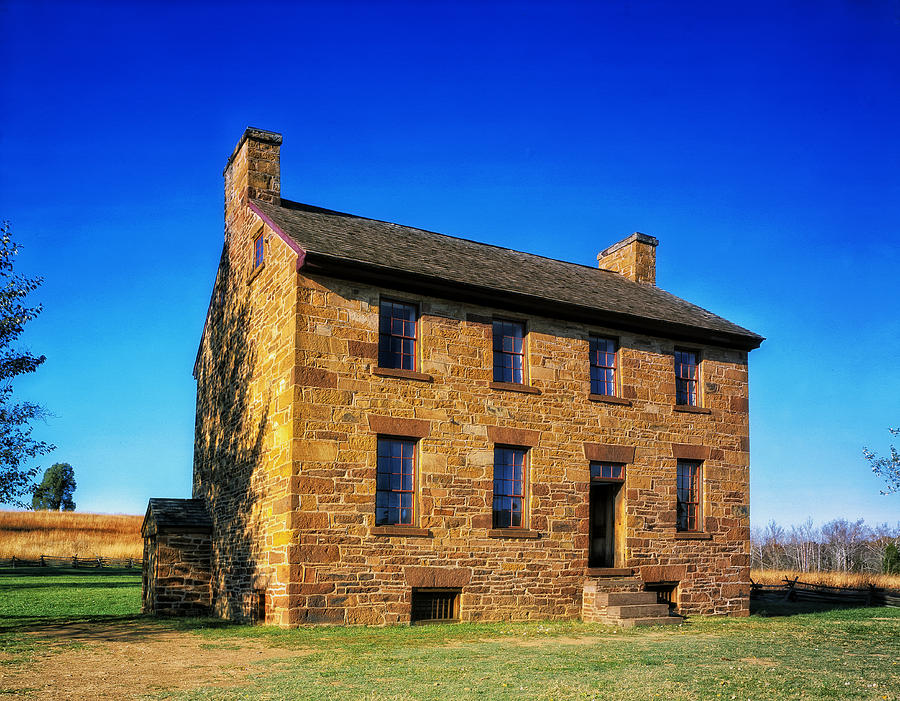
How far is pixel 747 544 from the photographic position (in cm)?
2073

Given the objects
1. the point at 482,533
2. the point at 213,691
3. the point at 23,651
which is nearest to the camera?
the point at 213,691

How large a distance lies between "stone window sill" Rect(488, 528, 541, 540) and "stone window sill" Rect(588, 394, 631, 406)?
3337 millimetres

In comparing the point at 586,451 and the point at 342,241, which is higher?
the point at 342,241

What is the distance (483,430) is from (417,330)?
96.9 inches

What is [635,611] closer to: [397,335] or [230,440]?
[397,335]

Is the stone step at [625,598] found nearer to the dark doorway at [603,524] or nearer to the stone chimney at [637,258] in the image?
the dark doorway at [603,524]

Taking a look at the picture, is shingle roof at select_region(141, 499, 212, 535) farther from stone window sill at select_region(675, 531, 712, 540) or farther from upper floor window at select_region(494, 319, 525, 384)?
stone window sill at select_region(675, 531, 712, 540)

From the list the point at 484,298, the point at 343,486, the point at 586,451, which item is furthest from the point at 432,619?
the point at 484,298

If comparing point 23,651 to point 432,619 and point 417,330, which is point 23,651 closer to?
point 432,619

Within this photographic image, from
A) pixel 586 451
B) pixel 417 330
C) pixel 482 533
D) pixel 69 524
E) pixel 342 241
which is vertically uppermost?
pixel 342 241

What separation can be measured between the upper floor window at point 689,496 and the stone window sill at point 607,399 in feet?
7.64

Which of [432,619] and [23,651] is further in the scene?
[432,619]

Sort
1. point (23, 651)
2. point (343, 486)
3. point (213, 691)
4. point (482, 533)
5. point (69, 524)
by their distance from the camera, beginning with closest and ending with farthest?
point (213, 691), point (23, 651), point (343, 486), point (482, 533), point (69, 524)

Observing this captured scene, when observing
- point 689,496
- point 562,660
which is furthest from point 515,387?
point 562,660
